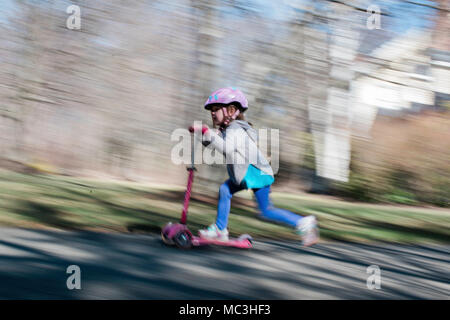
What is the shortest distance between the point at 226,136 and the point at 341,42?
3333mm

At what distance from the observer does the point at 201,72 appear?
7.91 m

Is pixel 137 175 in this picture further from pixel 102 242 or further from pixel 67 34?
pixel 102 242

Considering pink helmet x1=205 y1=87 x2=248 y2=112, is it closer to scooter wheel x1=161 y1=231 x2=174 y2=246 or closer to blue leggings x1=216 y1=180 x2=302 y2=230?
blue leggings x1=216 y1=180 x2=302 y2=230

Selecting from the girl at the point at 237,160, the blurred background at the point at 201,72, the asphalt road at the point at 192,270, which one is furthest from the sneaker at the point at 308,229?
the blurred background at the point at 201,72

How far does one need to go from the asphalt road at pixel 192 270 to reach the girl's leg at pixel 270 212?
33 centimetres

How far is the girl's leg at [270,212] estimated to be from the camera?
529cm

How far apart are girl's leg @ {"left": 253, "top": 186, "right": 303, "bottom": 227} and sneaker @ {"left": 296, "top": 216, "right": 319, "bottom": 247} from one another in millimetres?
51

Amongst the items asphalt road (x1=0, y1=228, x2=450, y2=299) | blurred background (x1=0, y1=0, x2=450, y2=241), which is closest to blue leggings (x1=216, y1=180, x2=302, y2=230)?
asphalt road (x1=0, y1=228, x2=450, y2=299)

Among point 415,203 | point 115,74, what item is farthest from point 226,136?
point 415,203

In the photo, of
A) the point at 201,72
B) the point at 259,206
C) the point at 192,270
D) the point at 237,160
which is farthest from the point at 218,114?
the point at 201,72

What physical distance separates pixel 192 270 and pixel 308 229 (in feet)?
5.38

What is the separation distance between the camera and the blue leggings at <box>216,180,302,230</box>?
5180mm

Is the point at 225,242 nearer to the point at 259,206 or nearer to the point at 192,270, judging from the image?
the point at 259,206

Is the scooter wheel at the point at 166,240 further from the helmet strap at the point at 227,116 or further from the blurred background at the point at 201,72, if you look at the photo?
the blurred background at the point at 201,72
